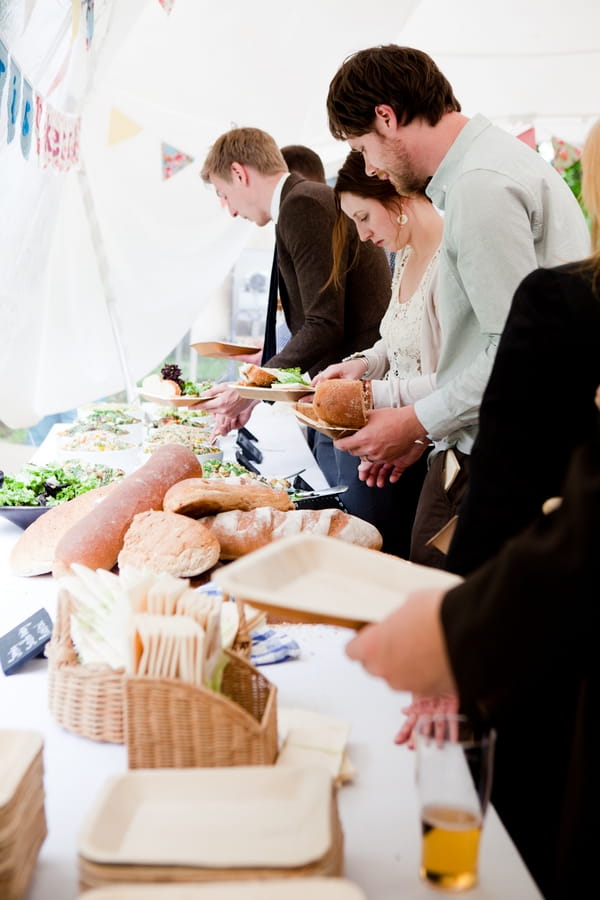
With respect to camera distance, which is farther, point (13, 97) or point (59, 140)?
point (59, 140)

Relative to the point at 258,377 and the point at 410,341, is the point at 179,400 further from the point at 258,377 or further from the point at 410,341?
the point at 410,341

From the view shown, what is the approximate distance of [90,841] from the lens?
821mm

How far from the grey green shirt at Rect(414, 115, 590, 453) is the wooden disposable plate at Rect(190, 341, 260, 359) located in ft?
6.53

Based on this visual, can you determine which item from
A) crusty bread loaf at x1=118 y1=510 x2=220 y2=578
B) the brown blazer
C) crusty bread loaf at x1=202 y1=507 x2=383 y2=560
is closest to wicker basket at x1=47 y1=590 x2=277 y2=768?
crusty bread loaf at x1=118 y1=510 x2=220 y2=578

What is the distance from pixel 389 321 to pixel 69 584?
64.1 inches

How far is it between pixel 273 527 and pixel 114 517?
0.36 metres

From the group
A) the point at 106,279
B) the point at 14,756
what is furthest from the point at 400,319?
the point at 106,279

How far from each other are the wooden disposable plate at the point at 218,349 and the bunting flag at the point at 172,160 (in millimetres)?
1889

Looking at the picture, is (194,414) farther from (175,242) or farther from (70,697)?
(70,697)

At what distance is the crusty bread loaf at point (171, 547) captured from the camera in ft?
6.30

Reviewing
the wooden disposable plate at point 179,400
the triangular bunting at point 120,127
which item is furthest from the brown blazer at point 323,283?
the triangular bunting at point 120,127

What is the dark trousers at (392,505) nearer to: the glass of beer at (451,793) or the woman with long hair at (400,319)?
the woman with long hair at (400,319)

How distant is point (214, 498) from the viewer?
7.06 ft

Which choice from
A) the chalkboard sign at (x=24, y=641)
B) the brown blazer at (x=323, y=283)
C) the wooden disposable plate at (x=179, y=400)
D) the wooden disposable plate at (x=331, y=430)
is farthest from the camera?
the brown blazer at (x=323, y=283)
